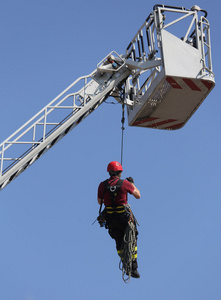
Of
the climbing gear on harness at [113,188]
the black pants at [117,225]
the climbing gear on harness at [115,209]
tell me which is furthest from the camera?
the black pants at [117,225]

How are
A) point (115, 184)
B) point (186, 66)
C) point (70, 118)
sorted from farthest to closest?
point (70, 118), point (186, 66), point (115, 184)

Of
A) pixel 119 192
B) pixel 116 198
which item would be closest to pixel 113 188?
pixel 119 192

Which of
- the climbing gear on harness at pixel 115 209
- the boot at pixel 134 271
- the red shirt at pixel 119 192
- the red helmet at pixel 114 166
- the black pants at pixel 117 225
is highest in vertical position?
the red helmet at pixel 114 166

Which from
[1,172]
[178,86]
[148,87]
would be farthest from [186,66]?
[1,172]

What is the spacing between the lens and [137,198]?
1322 centimetres

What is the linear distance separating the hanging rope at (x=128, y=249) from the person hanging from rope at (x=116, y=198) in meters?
0.10

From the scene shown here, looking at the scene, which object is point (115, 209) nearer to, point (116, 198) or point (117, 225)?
point (116, 198)

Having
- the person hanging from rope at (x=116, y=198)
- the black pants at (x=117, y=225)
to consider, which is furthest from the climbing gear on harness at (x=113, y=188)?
the black pants at (x=117, y=225)

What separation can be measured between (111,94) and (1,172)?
401cm

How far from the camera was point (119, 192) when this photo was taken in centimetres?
1323

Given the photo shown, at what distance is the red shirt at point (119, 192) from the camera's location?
1318cm

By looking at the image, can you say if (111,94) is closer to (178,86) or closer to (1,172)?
(178,86)

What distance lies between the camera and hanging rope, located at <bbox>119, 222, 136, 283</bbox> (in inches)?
537

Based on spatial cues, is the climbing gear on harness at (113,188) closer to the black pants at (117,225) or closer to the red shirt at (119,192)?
the red shirt at (119,192)
